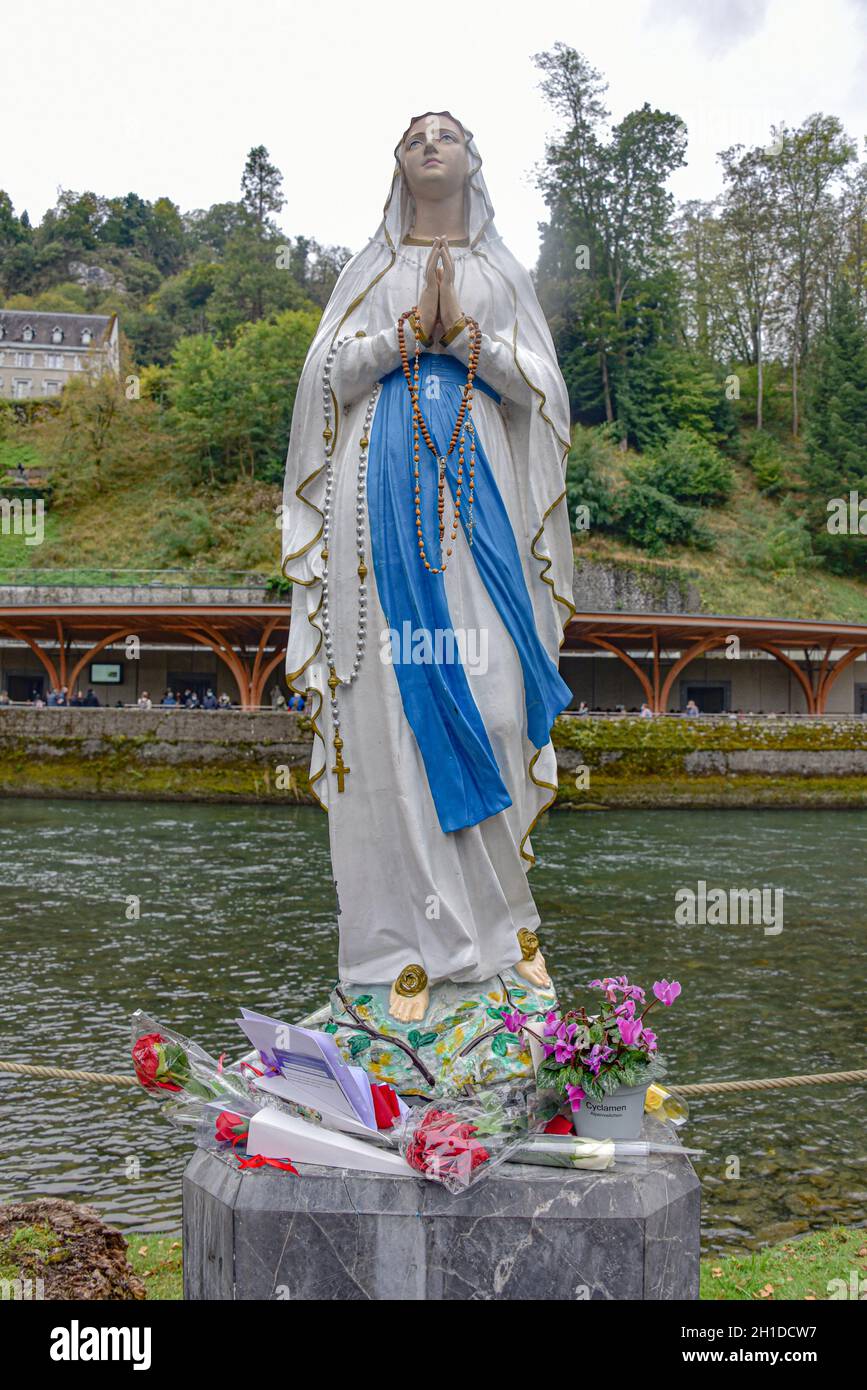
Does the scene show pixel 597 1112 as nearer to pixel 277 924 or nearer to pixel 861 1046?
pixel 861 1046

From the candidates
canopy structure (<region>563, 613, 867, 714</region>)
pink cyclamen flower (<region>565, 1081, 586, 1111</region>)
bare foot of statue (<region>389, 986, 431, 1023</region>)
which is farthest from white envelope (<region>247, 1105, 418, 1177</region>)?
canopy structure (<region>563, 613, 867, 714</region>)

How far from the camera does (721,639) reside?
104 ft

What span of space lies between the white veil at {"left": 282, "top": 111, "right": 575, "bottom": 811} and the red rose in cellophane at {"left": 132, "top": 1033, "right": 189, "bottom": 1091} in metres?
1.04

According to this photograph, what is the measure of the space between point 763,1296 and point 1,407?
61.1 metres

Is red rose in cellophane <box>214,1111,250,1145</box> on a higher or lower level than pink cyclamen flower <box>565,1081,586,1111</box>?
lower

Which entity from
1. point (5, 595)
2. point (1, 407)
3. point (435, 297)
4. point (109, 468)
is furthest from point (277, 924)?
point (1, 407)

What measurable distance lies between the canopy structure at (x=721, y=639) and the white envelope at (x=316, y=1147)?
84.7 feet

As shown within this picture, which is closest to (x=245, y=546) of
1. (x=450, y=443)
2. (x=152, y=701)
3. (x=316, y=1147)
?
(x=152, y=701)

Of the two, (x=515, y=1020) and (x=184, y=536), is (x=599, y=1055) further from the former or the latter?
(x=184, y=536)

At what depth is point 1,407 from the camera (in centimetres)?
5891

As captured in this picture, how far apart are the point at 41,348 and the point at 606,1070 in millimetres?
80428

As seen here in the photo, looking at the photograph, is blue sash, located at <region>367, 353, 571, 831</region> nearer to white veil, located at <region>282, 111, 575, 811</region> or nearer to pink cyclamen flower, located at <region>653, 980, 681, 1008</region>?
white veil, located at <region>282, 111, 575, 811</region>

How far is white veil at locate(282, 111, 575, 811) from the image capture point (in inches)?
166

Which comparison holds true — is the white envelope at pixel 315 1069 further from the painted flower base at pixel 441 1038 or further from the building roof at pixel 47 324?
the building roof at pixel 47 324
